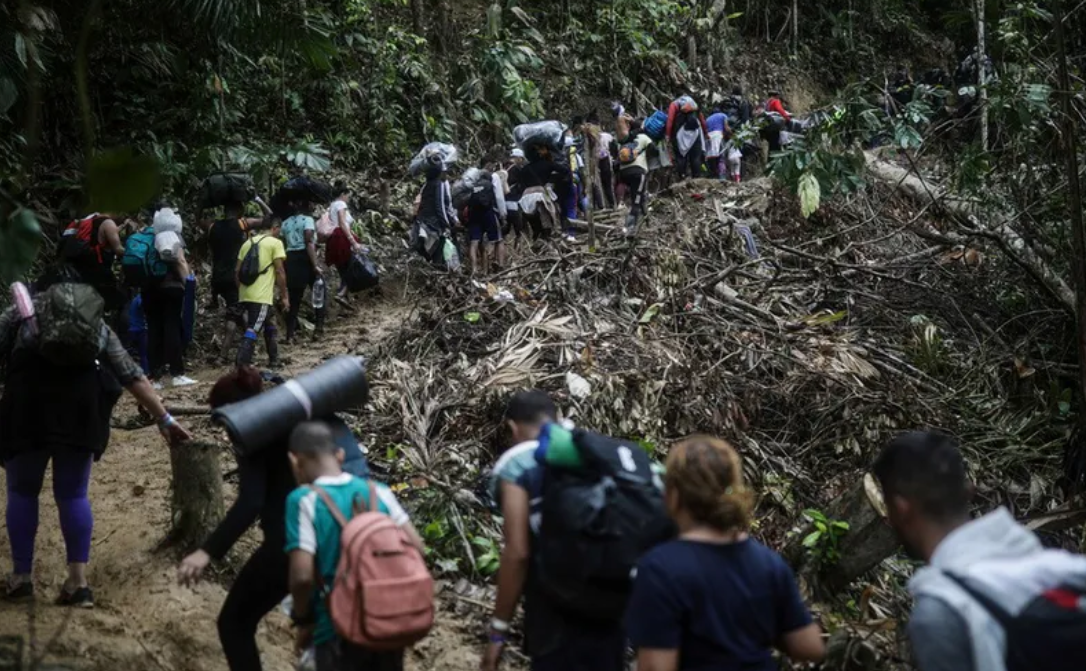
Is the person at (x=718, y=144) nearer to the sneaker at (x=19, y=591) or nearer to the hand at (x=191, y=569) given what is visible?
the sneaker at (x=19, y=591)

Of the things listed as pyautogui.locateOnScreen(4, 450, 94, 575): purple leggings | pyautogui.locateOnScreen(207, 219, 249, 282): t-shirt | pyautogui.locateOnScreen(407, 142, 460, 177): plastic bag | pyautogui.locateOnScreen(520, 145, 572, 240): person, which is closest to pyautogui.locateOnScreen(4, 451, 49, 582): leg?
pyautogui.locateOnScreen(4, 450, 94, 575): purple leggings

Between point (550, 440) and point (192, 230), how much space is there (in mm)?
11355

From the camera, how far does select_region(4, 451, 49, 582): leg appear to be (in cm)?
563

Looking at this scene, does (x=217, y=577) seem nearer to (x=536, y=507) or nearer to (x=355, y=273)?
(x=536, y=507)

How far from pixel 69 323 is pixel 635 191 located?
1194cm

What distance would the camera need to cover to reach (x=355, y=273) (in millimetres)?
12891

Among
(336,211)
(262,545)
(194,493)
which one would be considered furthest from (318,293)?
(262,545)

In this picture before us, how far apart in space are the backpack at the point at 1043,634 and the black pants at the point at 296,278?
986cm

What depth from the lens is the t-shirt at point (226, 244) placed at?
10898mm

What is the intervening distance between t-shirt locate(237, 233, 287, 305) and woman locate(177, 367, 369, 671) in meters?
6.00

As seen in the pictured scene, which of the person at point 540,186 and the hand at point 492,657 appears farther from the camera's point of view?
the person at point 540,186

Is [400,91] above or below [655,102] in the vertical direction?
above

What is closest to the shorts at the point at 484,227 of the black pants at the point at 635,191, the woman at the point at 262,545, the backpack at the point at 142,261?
the black pants at the point at 635,191

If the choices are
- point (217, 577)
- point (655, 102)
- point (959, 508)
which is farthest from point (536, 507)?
point (655, 102)
